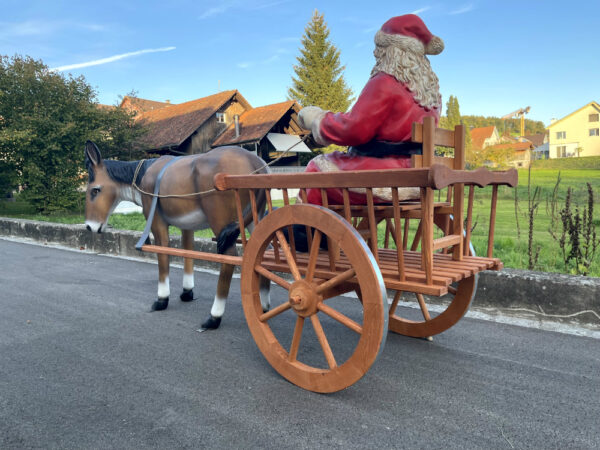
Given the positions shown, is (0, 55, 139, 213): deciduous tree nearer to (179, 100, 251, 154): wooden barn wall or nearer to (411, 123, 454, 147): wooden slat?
(179, 100, 251, 154): wooden barn wall

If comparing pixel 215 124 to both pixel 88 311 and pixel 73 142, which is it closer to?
pixel 73 142

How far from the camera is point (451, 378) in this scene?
2.66 m

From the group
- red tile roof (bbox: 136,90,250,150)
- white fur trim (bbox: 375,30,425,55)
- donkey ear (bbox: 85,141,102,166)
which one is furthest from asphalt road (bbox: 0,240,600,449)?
red tile roof (bbox: 136,90,250,150)

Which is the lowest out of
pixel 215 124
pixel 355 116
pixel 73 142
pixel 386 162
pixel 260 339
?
pixel 260 339

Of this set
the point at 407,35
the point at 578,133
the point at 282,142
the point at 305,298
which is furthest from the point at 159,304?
the point at 578,133

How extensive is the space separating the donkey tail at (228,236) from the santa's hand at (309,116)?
1.00m

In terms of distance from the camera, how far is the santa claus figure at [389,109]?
263 cm

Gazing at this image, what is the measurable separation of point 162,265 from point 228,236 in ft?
3.39

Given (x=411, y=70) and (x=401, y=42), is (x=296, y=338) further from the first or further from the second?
(x=401, y=42)

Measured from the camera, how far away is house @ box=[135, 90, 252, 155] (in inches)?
869

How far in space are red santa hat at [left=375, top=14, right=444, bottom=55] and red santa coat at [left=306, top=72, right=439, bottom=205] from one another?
0.23 m

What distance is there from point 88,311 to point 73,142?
35.7ft

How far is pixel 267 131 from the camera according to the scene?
2111 centimetres

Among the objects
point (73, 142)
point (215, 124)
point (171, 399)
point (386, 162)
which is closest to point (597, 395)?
point (386, 162)
